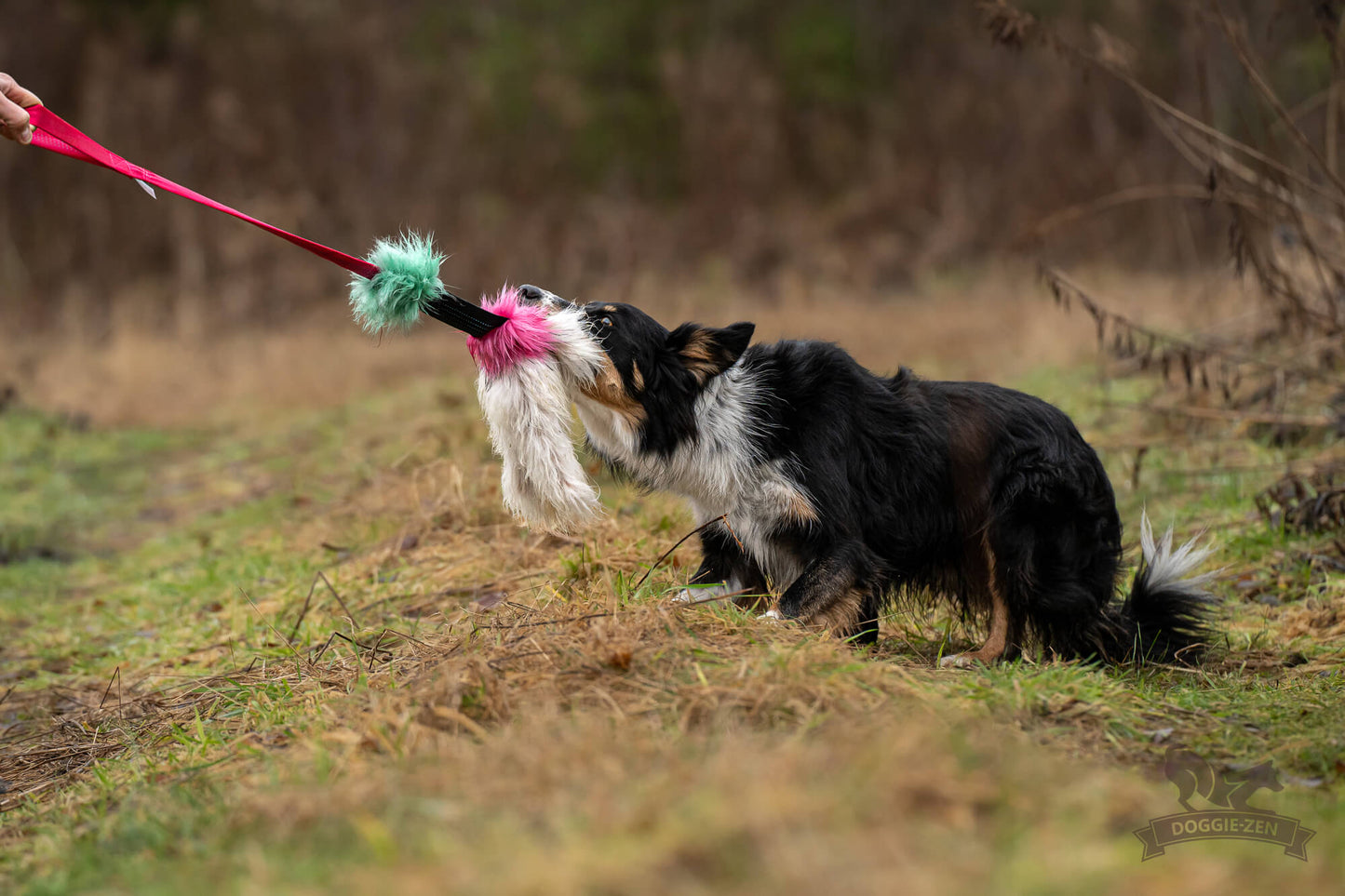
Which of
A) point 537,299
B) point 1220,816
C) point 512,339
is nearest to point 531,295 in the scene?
point 537,299

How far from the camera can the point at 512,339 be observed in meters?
3.58

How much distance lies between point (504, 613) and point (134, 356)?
443 inches

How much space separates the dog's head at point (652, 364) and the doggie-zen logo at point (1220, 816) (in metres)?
1.73

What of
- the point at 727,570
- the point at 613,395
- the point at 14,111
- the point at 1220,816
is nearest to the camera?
the point at 1220,816

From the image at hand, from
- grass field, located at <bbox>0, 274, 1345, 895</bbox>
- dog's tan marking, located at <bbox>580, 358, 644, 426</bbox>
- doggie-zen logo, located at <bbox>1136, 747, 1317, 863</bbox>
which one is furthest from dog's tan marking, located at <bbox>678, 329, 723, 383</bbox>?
doggie-zen logo, located at <bbox>1136, 747, 1317, 863</bbox>

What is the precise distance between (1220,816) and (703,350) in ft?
6.65

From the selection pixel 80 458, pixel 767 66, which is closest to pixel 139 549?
pixel 80 458

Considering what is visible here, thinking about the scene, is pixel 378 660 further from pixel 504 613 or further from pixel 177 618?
pixel 177 618

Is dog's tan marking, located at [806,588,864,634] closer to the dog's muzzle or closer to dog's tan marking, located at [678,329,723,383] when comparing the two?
dog's tan marking, located at [678,329,723,383]

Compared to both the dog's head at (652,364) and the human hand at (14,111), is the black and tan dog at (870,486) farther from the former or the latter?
the human hand at (14,111)

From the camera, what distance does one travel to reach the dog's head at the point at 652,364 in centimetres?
370

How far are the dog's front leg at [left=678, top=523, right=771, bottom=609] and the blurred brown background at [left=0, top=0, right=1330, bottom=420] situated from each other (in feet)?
36.8

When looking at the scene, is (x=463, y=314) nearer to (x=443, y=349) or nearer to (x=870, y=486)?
(x=870, y=486)

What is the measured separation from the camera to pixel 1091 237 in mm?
16953
